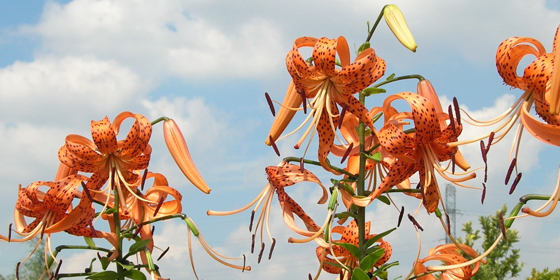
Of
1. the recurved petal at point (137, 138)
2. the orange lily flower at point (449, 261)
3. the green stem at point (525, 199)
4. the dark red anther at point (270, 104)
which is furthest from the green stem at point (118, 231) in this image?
the green stem at point (525, 199)

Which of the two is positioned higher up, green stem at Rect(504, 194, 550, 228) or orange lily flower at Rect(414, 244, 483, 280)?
green stem at Rect(504, 194, 550, 228)

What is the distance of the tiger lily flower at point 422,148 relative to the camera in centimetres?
206

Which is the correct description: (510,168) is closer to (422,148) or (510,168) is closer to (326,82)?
(422,148)

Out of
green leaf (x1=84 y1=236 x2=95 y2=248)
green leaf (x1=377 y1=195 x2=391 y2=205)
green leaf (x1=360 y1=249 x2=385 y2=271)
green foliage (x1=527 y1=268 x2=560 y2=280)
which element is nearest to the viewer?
green leaf (x1=360 y1=249 x2=385 y2=271)

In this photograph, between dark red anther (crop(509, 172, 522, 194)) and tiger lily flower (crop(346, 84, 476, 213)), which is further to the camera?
tiger lily flower (crop(346, 84, 476, 213))

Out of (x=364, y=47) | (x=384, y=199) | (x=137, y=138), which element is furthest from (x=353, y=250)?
(x=137, y=138)

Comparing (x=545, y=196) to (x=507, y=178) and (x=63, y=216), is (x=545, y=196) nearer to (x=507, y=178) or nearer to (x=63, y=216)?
(x=507, y=178)

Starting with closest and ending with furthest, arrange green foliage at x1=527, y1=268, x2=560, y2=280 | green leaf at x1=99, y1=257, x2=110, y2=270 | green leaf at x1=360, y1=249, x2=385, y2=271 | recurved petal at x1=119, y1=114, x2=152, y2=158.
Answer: green leaf at x1=360, y1=249, x2=385, y2=271
green leaf at x1=99, y1=257, x2=110, y2=270
recurved petal at x1=119, y1=114, x2=152, y2=158
green foliage at x1=527, y1=268, x2=560, y2=280

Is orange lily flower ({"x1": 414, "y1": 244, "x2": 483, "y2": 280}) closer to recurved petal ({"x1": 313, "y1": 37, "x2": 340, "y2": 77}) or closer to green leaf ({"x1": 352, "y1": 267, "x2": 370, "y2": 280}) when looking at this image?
green leaf ({"x1": 352, "y1": 267, "x2": 370, "y2": 280})

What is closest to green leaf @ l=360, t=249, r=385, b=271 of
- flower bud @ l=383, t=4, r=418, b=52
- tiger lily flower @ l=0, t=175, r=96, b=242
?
flower bud @ l=383, t=4, r=418, b=52

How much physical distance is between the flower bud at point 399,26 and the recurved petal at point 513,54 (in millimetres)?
317

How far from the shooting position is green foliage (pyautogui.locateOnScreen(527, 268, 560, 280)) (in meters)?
6.46

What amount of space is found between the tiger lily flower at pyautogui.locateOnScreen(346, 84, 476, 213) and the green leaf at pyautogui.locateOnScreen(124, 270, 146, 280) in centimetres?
76

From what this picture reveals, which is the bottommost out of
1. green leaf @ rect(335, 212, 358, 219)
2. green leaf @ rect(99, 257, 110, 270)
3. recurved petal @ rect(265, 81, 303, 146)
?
green leaf @ rect(335, 212, 358, 219)
